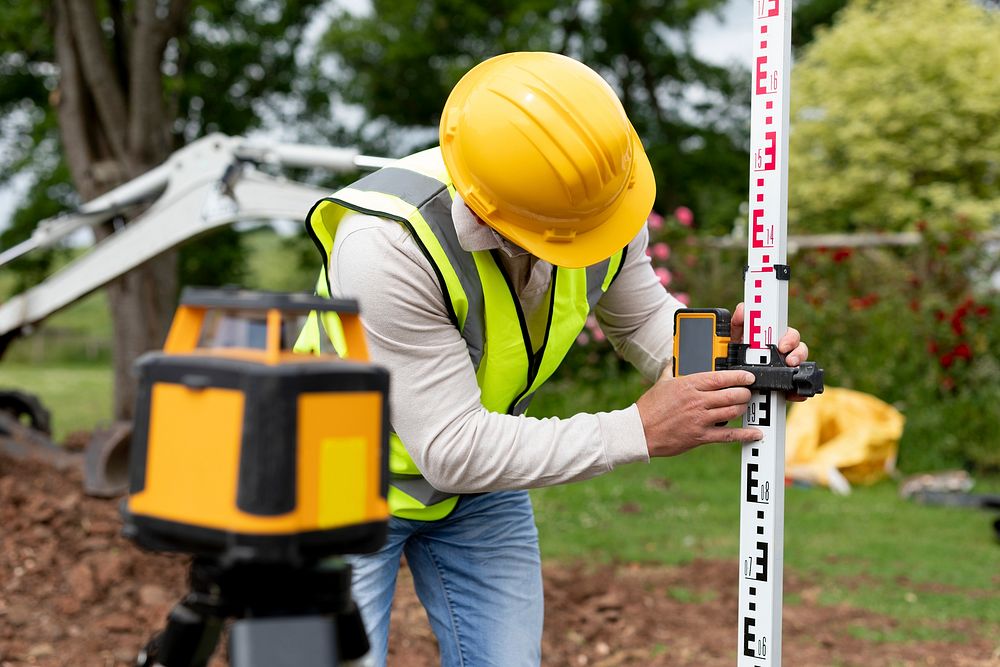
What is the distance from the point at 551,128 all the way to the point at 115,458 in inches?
172

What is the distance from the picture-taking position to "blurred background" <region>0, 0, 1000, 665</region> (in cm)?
480

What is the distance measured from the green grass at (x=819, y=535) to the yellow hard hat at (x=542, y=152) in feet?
11.0

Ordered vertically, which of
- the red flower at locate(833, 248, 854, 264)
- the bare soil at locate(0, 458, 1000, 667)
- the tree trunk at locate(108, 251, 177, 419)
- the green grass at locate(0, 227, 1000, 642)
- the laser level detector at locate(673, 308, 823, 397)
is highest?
the red flower at locate(833, 248, 854, 264)

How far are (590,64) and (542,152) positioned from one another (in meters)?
18.5

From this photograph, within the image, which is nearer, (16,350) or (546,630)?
(546,630)

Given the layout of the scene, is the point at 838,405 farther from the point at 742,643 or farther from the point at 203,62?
the point at 203,62

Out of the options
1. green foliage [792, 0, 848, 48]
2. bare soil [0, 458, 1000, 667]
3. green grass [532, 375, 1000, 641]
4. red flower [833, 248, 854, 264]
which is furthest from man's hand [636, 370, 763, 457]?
green foliage [792, 0, 848, 48]

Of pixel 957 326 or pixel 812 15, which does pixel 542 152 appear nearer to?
pixel 957 326

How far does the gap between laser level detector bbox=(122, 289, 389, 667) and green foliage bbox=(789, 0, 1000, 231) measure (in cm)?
1608

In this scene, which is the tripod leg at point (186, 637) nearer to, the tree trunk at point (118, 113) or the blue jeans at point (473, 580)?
the blue jeans at point (473, 580)

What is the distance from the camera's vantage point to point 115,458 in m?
5.45

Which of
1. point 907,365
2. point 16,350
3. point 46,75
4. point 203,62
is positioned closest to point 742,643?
point 907,365

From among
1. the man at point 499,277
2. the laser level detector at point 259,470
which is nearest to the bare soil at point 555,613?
the man at point 499,277

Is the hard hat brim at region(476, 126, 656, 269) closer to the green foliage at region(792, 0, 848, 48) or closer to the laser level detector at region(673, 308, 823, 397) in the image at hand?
the laser level detector at region(673, 308, 823, 397)
